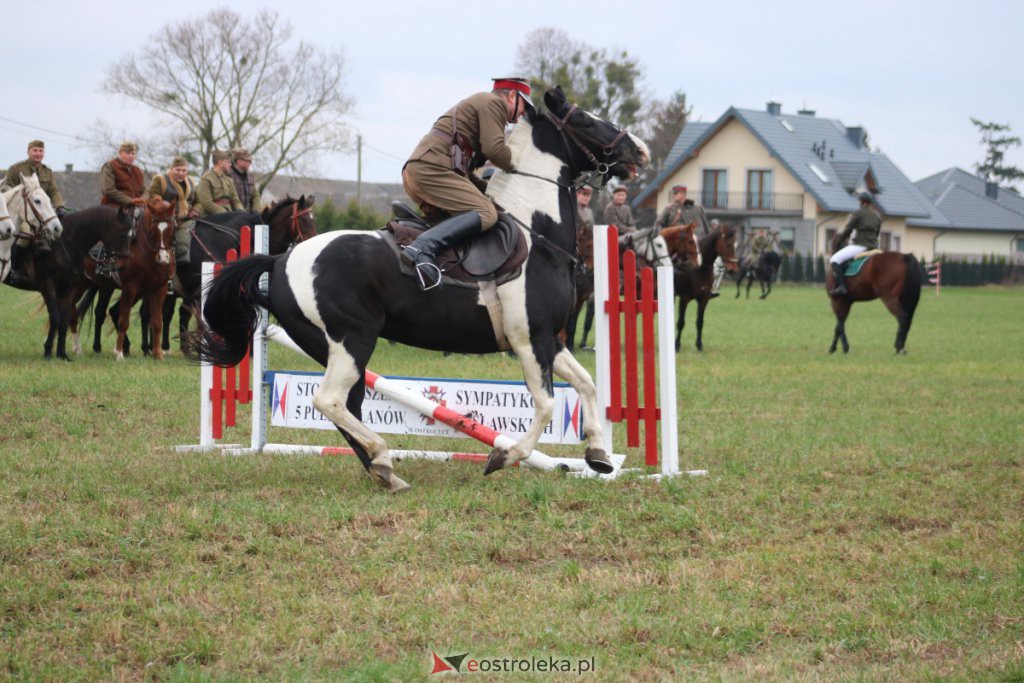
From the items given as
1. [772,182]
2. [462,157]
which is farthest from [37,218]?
[772,182]

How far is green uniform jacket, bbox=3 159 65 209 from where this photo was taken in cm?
1594

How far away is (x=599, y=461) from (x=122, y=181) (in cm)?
1097

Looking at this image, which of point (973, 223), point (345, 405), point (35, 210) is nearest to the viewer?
point (345, 405)

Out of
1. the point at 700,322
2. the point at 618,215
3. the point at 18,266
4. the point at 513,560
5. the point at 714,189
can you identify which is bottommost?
the point at 513,560

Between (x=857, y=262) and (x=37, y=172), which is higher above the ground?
(x=37, y=172)

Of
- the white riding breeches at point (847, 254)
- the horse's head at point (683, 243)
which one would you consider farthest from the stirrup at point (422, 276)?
the white riding breeches at point (847, 254)

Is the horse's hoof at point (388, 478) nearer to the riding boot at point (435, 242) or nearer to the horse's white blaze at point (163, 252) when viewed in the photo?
the riding boot at point (435, 242)

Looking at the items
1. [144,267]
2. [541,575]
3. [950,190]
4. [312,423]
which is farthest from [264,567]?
[950,190]

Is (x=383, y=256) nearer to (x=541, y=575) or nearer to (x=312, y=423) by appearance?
(x=312, y=423)

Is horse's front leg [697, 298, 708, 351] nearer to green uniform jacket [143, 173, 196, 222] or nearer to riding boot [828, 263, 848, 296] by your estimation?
riding boot [828, 263, 848, 296]

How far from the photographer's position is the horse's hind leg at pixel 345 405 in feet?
23.8

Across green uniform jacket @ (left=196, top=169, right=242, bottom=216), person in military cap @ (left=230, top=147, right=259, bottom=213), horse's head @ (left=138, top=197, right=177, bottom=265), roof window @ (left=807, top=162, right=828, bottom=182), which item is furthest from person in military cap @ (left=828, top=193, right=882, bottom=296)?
roof window @ (left=807, top=162, right=828, bottom=182)

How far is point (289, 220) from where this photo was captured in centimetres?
1566

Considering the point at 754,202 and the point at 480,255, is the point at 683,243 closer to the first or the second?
the point at 480,255
